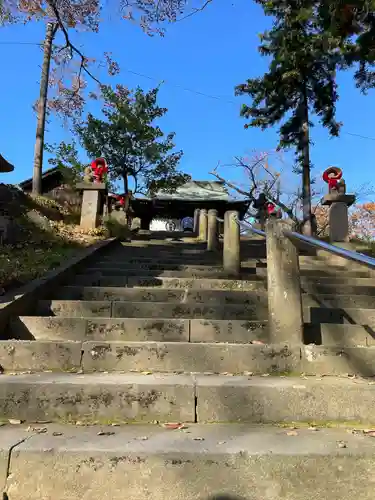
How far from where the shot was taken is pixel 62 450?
1828 millimetres

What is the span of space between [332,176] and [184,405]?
7.91 m

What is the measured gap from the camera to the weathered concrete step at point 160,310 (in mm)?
3672

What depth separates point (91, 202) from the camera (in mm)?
9461

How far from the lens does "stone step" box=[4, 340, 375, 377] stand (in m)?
2.82

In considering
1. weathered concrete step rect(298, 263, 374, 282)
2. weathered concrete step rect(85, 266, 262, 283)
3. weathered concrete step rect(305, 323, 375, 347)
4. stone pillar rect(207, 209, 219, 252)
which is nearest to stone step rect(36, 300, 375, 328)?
weathered concrete step rect(305, 323, 375, 347)

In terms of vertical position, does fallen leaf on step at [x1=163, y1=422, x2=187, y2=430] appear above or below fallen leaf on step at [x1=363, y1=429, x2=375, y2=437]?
below

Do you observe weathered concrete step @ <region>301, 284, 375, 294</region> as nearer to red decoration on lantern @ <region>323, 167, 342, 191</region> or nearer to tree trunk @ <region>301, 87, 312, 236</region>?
red decoration on lantern @ <region>323, 167, 342, 191</region>

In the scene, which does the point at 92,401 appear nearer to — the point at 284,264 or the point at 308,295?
the point at 284,264

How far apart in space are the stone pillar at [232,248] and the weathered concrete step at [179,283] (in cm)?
38

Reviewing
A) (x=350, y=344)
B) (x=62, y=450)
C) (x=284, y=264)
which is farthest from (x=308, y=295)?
(x=62, y=450)

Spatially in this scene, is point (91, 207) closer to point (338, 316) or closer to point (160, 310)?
point (160, 310)

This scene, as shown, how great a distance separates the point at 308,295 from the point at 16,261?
3.65 m

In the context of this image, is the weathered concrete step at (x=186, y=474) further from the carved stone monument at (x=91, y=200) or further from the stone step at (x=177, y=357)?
the carved stone monument at (x=91, y=200)

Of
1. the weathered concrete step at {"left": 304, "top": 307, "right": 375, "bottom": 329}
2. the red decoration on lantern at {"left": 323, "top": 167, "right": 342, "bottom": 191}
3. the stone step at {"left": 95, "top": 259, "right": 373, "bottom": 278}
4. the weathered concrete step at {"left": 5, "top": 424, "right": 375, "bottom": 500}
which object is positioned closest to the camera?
the weathered concrete step at {"left": 5, "top": 424, "right": 375, "bottom": 500}
